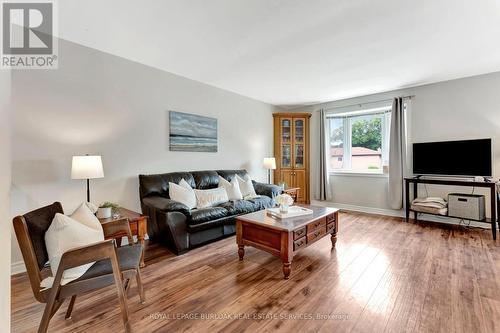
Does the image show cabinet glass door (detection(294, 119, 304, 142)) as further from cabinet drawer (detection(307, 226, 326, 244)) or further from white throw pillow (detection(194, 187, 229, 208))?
cabinet drawer (detection(307, 226, 326, 244))

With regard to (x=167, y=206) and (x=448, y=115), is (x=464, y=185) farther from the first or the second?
(x=167, y=206)

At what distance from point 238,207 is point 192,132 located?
1.52 m

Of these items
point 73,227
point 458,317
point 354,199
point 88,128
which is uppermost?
point 88,128

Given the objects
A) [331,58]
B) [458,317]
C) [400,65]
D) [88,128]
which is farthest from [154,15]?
[458,317]

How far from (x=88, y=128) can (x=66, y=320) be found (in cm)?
202

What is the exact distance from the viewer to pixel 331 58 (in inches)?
122

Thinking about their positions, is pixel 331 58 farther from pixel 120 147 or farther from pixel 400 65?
pixel 120 147

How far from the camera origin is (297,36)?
100 inches

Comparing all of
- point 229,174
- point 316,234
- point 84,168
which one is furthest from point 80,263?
point 229,174

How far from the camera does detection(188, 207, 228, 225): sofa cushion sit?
2812 millimetres

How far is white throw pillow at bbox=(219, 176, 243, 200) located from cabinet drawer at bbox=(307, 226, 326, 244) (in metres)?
1.51

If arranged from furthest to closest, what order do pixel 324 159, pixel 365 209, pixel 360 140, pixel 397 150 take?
pixel 324 159 → pixel 360 140 → pixel 365 209 → pixel 397 150

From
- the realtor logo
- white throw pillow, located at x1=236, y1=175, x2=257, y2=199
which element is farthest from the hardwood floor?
the realtor logo

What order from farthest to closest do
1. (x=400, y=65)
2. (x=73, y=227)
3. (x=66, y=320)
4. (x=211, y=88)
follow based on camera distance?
(x=211, y=88) → (x=400, y=65) → (x=66, y=320) → (x=73, y=227)
